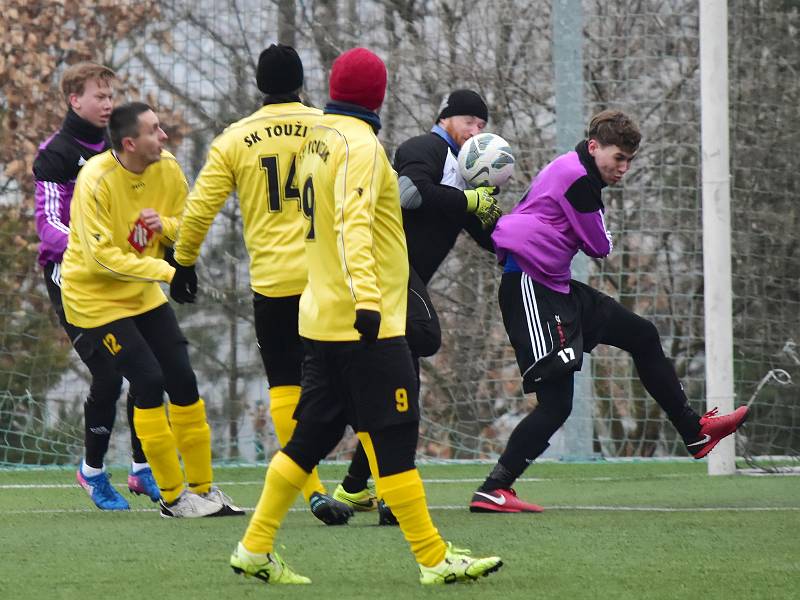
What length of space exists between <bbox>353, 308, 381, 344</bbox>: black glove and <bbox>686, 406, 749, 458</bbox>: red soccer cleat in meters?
2.99

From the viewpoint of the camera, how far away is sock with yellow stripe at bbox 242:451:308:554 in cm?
466

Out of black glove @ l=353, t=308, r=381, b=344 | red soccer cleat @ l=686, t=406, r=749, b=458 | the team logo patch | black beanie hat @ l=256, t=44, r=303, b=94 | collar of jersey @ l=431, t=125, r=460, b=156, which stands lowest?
red soccer cleat @ l=686, t=406, r=749, b=458

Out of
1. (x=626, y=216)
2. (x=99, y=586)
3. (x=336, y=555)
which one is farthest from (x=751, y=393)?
(x=99, y=586)

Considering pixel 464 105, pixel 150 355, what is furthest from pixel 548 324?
pixel 150 355

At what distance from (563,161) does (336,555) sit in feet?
7.70

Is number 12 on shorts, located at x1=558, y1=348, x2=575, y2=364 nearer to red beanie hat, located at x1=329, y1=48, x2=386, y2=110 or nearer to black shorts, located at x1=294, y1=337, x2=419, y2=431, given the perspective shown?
black shorts, located at x1=294, y1=337, x2=419, y2=431

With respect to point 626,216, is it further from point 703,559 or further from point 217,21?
point 703,559

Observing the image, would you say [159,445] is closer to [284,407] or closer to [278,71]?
[284,407]

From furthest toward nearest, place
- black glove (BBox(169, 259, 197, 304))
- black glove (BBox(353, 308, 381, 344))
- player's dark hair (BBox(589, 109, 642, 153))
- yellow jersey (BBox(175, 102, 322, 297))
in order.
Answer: player's dark hair (BBox(589, 109, 642, 153)), yellow jersey (BBox(175, 102, 322, 297)), black glove (BBox(169, 259, 197, 304)), black glove (BBox(353, 308, 381, 344))

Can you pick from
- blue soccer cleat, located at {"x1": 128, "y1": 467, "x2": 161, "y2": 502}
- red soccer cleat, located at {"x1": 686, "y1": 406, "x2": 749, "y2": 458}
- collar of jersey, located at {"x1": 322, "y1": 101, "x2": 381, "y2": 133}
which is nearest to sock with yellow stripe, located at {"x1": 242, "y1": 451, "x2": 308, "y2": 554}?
collar of jersey, located at {"x1": 322, "y1": 101, "x2": 381, "y2": 133}

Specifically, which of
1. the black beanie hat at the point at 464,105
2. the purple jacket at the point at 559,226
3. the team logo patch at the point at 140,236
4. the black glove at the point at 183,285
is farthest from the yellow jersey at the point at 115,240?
the purple jacket at the point at 559,226

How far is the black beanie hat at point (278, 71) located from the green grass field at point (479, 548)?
181 centimetres

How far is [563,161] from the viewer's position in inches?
269

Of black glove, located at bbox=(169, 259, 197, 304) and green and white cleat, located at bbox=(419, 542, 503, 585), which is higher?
black glove, located at bbox=(169, 259, 197, 304)
